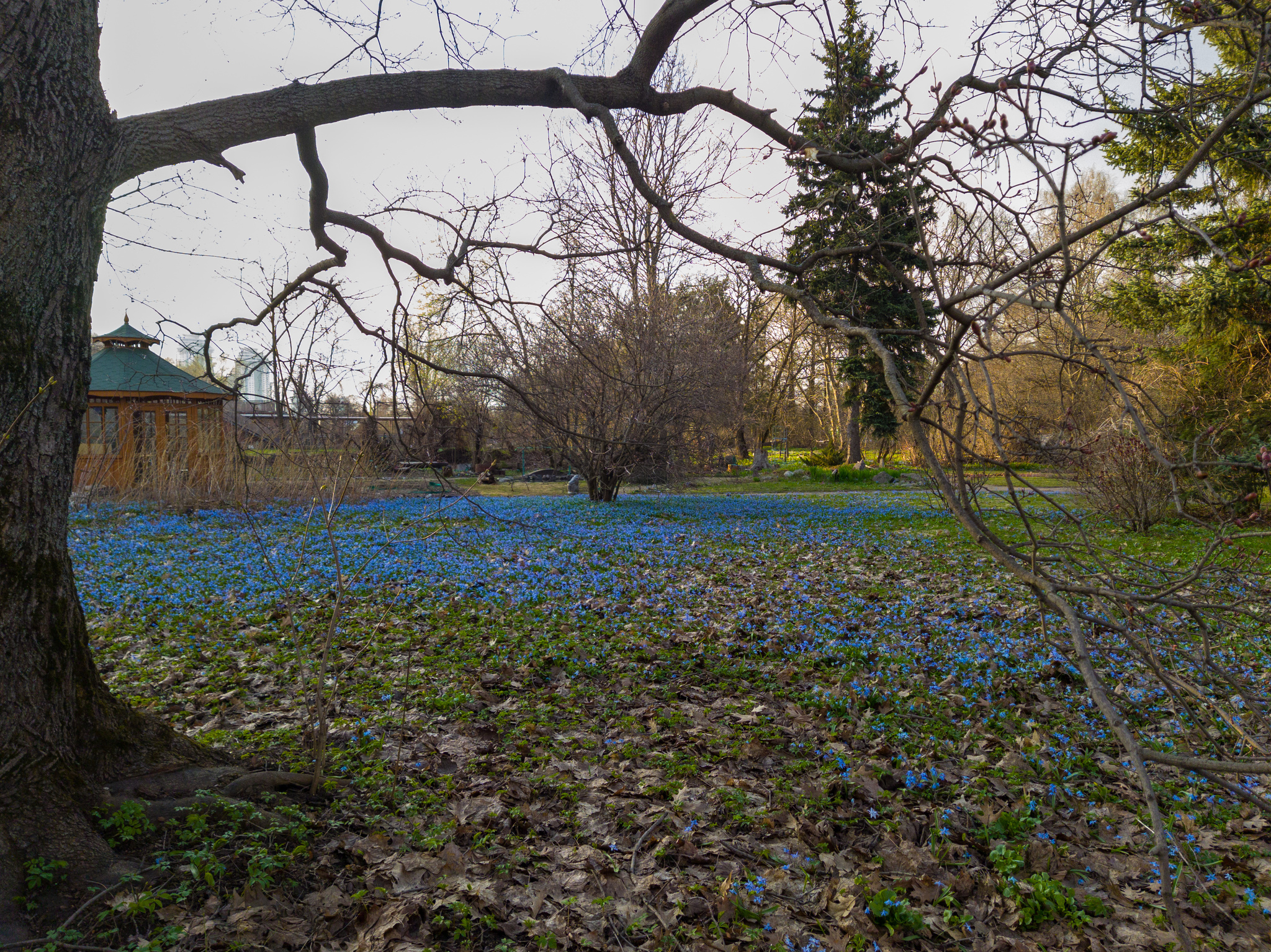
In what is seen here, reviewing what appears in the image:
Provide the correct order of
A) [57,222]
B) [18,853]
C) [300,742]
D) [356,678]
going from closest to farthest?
[18,853] < [57,222] < [300,742] < [356,678]

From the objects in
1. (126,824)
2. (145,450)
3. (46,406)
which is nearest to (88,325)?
(46,406)

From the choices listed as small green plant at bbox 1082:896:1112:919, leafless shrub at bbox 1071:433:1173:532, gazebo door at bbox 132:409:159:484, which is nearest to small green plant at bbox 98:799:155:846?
small green plant at bbox 1082:896:1112:919

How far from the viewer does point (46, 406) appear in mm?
2627

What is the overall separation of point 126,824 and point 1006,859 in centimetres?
311

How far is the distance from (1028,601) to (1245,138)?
3986 millimetres

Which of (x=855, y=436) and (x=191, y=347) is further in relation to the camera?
(x=855, y=436)

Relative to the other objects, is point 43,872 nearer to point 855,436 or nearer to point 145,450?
point 145,450

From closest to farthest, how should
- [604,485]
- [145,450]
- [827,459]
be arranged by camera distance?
1. [145,450]
2. [604,485]
3. [827,459]

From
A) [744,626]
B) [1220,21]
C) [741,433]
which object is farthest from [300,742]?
[741,433]

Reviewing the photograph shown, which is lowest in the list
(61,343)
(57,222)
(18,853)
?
(18,853)

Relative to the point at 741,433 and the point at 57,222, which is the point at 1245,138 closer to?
the point at 57,222

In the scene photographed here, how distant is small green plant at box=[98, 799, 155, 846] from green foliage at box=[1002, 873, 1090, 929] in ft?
9.76

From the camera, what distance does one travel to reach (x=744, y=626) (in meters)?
5.96

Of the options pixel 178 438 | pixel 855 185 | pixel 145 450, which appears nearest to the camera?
pixel 855 185
